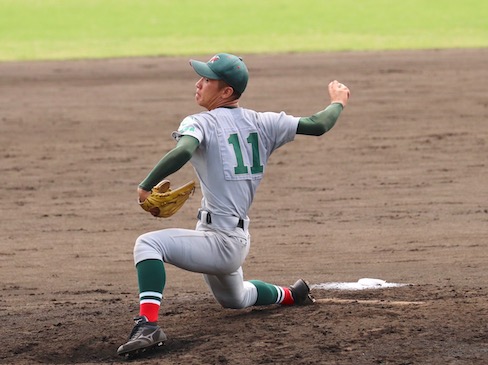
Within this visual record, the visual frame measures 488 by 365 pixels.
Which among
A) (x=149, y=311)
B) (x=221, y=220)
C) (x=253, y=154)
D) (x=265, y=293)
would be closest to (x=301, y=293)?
(x=265, y=293)

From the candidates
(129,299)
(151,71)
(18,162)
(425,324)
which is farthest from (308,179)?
(151,71)

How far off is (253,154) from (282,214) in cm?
421

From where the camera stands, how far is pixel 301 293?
5719mm

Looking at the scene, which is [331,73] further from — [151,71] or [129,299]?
[129,299]

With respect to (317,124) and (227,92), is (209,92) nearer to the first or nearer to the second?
(227,92)

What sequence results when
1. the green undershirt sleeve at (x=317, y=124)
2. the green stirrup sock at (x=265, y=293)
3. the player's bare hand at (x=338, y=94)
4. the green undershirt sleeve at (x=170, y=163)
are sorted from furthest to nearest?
the green stirrup sock at (x=265, y=293) < the player's bare hand at (x=338, y=94) < the green undershirt sleeve at (x=317, y=124) < the green undershirt sleeve at (x=170, y=163)

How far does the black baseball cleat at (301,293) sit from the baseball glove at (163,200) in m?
1.01

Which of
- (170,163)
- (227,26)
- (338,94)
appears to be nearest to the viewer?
(170,163)

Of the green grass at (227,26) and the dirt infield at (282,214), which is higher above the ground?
the green grass at (227,26)

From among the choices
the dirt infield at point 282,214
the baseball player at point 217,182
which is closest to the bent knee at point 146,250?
the baseball player at point 217,182

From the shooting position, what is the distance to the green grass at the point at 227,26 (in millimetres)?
20672

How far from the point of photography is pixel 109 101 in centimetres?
1503

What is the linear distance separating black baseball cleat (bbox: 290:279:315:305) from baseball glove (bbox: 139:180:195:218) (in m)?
1.01

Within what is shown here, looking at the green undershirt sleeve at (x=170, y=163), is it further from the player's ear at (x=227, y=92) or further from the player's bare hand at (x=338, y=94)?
the player's bare hand at (x=338, y=94)
